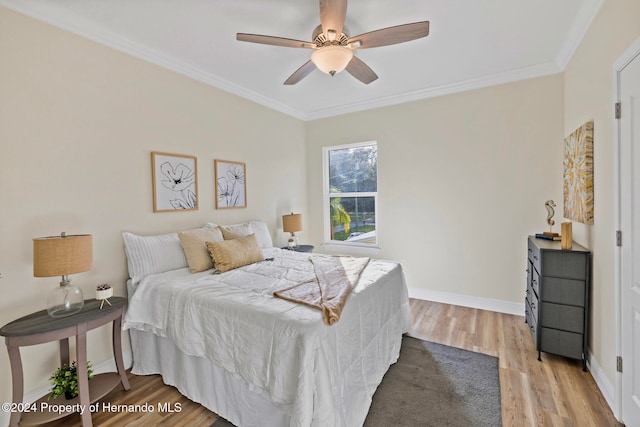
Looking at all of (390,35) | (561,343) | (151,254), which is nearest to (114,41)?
(151,254)

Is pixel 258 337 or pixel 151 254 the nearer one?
pixel 258 337

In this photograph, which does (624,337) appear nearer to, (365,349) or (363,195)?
(365,349)

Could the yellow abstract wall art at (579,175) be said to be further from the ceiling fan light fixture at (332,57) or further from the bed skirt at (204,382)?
the bed skirt at (204,382)

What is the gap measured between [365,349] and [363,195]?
2817mm

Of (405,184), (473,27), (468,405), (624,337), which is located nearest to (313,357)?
(468,405)

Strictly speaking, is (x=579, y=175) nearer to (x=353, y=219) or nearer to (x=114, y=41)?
(x=353, y=219)

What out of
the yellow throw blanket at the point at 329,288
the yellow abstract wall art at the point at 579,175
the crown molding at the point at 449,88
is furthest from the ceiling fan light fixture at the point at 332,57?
the crown molding at the point at 449,88

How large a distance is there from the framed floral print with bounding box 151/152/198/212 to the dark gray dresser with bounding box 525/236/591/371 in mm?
3293

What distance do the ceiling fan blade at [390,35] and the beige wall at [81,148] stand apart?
1960 mm

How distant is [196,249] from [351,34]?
233 centimetres

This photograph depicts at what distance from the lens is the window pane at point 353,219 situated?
175 inches

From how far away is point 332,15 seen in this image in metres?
1.77

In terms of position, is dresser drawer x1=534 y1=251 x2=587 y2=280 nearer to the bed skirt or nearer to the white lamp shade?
the bed skirt

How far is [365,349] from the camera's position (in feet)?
6.40
